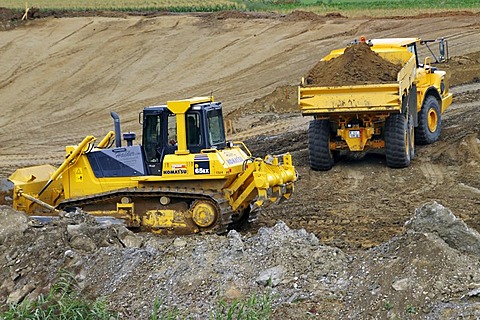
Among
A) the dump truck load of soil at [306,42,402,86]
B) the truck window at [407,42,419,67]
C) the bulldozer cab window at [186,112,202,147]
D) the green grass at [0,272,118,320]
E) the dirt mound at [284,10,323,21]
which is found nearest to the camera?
the green grass at [0,272,118,320]

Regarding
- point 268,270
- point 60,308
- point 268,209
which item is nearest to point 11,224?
point 60,308

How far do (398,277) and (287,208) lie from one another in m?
6.86

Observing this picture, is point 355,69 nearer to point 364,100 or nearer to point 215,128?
point 364,100

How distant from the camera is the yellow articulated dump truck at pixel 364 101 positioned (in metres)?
16.1

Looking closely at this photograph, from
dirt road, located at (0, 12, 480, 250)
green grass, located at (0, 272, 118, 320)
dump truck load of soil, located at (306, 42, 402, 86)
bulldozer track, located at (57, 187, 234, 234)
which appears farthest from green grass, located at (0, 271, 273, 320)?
dump truck load of soil, located at (306, 42, 402, 86)

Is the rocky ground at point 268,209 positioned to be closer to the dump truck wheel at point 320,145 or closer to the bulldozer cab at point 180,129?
the dump truck wheel at point 320,145

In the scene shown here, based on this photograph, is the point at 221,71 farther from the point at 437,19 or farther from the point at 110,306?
the point at 110,306

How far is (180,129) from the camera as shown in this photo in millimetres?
12844

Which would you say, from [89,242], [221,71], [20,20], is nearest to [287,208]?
[89,242]

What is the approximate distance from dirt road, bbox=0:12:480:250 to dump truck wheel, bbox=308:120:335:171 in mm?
275

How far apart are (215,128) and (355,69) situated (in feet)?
14.3

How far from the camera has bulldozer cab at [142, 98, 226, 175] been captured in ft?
42.1

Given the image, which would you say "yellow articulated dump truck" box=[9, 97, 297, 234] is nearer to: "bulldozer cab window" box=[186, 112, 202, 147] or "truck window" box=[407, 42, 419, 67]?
"bulldozer cab window" box=[186, 112, 202, 147]

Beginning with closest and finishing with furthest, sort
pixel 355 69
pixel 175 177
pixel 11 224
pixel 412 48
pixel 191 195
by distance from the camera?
1. pixel 11 224
2. pixel 191 195
3. pixel 175 177
4. pixel 355 69
5. pixel 412 48
